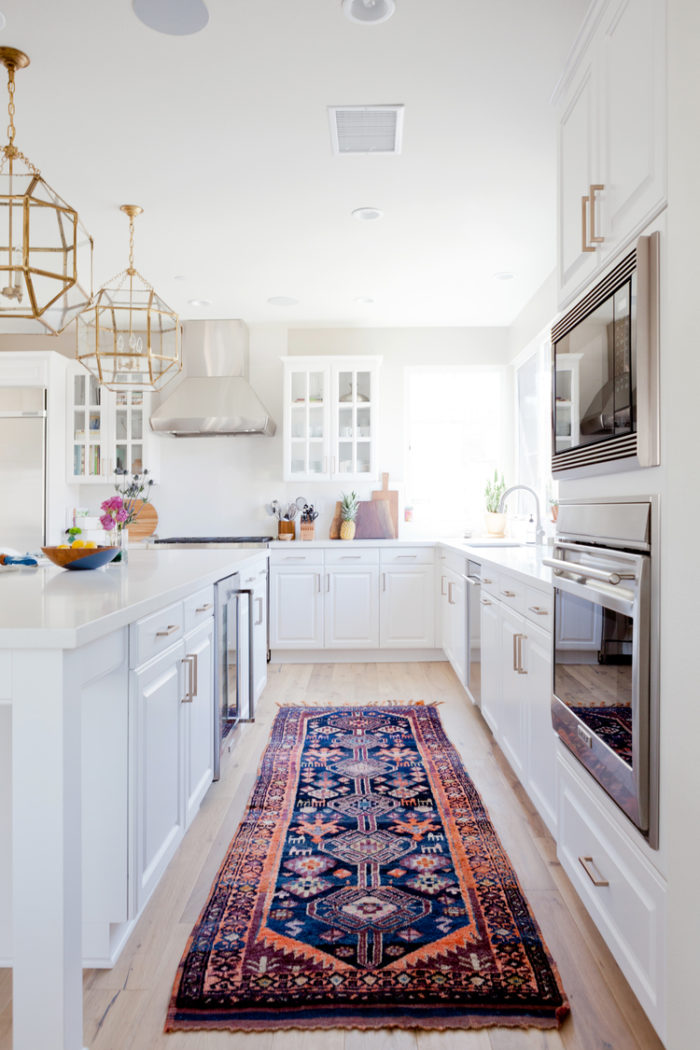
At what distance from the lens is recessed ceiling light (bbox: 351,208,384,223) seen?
11.5 feet

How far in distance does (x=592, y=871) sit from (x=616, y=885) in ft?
0.46

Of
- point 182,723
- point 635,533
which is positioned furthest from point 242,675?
point 635,533

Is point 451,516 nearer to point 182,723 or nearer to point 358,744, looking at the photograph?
point 358,744

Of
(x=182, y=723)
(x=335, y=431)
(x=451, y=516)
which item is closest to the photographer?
(x=182, y=723)

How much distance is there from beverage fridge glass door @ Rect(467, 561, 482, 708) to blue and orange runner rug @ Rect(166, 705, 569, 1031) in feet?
2.36

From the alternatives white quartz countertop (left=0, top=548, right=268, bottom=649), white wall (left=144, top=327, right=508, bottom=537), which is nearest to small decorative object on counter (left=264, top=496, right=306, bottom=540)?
white wall (left=144, top=327, right=508, bottom=537)

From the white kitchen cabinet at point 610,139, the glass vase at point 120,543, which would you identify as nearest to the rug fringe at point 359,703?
the glass vase at point 120,543

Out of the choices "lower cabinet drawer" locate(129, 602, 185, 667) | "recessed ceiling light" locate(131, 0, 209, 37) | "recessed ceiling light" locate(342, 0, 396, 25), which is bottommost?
"lower cabinet drawer" locate(129, 602, 185, 667)

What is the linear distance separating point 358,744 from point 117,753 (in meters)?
1.84

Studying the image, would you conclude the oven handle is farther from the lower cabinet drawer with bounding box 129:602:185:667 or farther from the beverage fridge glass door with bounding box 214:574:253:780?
the beverage fridge glass door with bounding box 214:574:253:780

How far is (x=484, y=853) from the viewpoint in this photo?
2211 mm

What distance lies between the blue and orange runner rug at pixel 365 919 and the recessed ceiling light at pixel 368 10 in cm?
266

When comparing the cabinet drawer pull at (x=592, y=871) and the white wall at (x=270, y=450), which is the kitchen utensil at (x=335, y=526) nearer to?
the white wall at (x=270, y=450)

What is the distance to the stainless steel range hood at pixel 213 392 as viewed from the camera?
5270 millimetres
